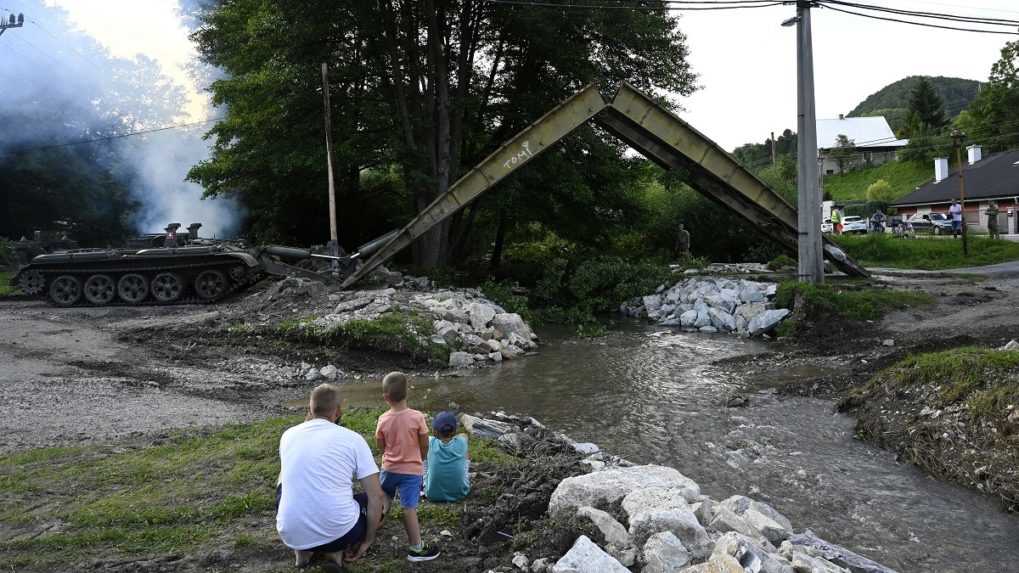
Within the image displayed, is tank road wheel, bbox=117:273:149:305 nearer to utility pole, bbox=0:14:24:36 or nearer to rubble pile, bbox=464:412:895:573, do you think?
utility pole, bbox=0:14:24:36

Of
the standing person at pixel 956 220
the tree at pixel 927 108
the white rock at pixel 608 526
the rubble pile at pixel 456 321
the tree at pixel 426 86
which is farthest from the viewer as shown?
the tree at pixel 927 108

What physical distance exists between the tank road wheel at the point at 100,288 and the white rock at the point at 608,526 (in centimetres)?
1969

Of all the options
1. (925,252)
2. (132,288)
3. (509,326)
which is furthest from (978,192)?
(132,288)

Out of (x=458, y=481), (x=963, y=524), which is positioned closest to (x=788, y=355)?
(x=963, y=524)

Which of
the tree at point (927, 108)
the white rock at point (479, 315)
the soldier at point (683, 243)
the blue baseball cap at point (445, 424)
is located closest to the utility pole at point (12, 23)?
the white rock at point (479, 315)

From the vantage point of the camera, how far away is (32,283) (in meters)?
21.9

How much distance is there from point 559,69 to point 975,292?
42.1ft

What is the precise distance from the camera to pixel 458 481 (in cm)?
571

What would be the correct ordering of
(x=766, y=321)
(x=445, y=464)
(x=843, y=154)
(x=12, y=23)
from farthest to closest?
1. (x=843, y=154)
2. (x=12, y=23)
3. (x=766, y=321)
4. (x=445, y=464)

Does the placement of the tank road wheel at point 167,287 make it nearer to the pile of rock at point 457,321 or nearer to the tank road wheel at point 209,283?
the tank road wheel at point 209,283

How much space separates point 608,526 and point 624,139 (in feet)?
52.0

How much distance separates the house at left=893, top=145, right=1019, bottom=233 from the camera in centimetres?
3734

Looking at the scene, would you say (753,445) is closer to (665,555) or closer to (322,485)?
(665,555)

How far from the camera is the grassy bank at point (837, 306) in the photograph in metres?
15.4
